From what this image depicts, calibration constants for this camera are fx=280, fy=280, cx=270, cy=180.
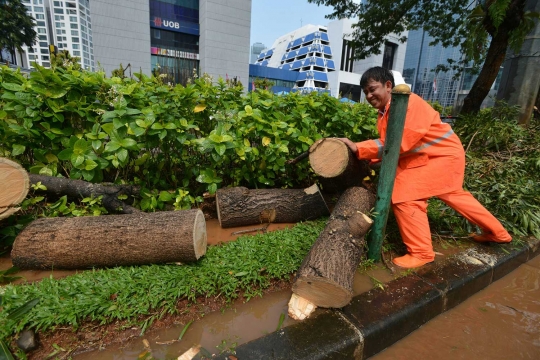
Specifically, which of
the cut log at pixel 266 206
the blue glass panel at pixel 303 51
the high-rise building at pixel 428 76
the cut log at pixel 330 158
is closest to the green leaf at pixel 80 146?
the cut log at pixel 266 206

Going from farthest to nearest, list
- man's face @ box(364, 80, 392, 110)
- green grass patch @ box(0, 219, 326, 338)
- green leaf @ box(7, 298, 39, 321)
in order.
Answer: man's face @ box(364, 80, 392, 110) → green grass patch @ box(0, 219, 326, 338) → green leaf @ box(7, 298, 39, 321)

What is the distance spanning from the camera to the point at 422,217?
247 centimetres

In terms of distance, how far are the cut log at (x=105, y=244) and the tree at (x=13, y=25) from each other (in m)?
45.5

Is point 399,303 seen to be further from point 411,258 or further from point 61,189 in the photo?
point 61,189

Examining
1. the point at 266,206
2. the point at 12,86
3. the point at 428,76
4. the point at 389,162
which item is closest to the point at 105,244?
the point at 266,206

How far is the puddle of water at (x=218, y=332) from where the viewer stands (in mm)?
1530

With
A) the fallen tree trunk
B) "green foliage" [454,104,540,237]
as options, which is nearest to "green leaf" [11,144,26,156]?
the fallen tree trunk

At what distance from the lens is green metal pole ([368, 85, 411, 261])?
6.79ft

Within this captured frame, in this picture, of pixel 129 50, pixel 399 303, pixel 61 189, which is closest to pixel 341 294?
pixel 399 303

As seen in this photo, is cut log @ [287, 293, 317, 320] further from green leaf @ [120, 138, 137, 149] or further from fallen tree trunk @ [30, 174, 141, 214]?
green leaf @ [120, 138, 137, 149]

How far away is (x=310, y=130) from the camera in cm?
345

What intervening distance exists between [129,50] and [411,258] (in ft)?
130

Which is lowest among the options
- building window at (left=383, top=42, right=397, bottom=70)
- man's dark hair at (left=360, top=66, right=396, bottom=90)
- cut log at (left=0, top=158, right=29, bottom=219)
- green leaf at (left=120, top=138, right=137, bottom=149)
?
cut log at (left=0, top=158, right=29, bottom=219)

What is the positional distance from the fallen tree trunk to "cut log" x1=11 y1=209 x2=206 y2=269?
0.57m
